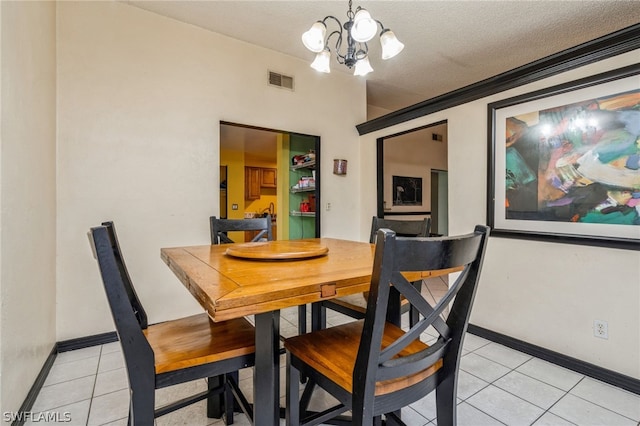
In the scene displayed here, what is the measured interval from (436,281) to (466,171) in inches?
89.8

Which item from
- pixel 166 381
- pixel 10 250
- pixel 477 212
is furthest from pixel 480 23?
pixel 10 250

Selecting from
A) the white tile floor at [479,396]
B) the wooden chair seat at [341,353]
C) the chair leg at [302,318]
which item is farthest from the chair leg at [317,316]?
the wooden chair seat at [341,353]

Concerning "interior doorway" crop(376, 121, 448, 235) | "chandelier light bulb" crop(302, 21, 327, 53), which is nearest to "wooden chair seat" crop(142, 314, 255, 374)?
"chandelier light bulb" crop(302, 21, 327, 53)

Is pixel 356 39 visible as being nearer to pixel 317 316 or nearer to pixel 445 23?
pixel 445 23

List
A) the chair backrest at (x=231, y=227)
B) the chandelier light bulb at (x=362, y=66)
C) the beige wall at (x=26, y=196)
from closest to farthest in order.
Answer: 1. the beige wall at (x=26, y=196)
2. the chandelier light bulb at (x=362, y=66)
3. the chair backrest at (x=231, y=227)

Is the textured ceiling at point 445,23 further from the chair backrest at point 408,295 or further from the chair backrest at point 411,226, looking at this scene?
the chair backrest at point 408,295

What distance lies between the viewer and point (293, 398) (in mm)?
1183

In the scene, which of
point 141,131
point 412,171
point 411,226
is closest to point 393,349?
point 411,226

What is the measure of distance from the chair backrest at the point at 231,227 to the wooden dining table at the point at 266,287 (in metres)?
0.83

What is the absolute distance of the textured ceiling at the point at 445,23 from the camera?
254 cm

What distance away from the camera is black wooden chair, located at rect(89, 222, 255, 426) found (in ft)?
3.19

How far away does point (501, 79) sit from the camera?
8.25 feet

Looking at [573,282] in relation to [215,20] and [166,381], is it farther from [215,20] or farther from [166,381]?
[215,20]

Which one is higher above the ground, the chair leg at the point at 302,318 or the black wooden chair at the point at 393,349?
the black wooden chair at the point at 393,349
